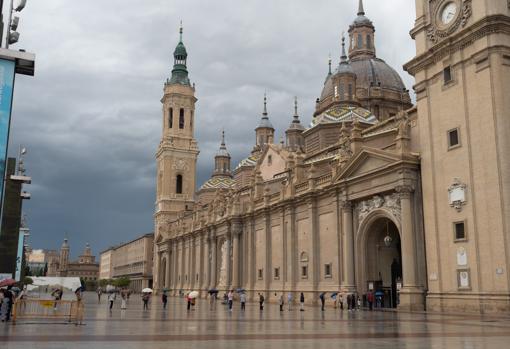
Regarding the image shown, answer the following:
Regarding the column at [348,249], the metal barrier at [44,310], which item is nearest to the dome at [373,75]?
the column at [348,249]

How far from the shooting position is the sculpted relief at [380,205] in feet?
119

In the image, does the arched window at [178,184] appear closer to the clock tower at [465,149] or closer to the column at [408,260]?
the column at [408,260]

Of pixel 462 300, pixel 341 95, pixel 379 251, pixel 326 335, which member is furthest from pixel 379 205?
pixel 341 95

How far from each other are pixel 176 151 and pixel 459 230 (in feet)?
262

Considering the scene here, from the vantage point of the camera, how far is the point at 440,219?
32406mm

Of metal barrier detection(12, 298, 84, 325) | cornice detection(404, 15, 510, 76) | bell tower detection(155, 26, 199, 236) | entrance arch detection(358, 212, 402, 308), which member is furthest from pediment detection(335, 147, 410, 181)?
bell tower detection(155, 26, 199, 236)

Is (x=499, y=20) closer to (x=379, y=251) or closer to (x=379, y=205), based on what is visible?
(x=379, y=205)

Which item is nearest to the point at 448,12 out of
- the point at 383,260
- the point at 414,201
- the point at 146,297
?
the point at 414,201

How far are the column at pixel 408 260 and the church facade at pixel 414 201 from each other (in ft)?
0.20

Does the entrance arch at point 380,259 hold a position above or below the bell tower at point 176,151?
below

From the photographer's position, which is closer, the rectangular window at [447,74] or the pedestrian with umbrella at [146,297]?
the rectangular window at [447,74]

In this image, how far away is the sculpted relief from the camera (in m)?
36.2

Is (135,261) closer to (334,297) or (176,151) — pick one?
(176,151)

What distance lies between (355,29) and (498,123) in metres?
56.7
